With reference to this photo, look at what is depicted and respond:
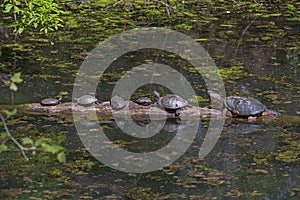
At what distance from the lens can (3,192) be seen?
3.13 meters

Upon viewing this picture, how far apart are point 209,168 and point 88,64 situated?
224 centimetres

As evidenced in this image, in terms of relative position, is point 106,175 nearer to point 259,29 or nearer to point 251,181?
point 251,181

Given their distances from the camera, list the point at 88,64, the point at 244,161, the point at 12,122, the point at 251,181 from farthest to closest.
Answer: the point at 88,64 < the point at 12,122 < the point at 244,161 < the point at 251,181

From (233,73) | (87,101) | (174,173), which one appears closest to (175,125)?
(87,101)

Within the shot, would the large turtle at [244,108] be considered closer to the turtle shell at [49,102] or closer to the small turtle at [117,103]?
the small turtle at [117,103]

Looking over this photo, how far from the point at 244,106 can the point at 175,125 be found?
501 mm

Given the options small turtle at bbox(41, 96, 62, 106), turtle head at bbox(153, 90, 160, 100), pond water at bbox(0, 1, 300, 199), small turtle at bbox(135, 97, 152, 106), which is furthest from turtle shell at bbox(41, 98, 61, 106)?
turtle head at bbox(153, 90, 160, 100)

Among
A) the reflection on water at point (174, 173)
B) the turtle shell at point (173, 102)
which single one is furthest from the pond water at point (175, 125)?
the turtle shell at point (173, 102)

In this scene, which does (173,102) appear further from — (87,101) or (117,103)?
(87,101)

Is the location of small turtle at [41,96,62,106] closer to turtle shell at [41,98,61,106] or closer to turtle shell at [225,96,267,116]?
turtle shell at [41,98,61,106]

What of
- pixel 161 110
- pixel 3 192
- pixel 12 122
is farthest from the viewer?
pixel 161 110

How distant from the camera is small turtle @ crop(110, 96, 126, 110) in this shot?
4.34m

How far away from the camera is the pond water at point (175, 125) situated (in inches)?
128

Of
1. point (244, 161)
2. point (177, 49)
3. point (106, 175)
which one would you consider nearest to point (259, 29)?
point (177, 49)
